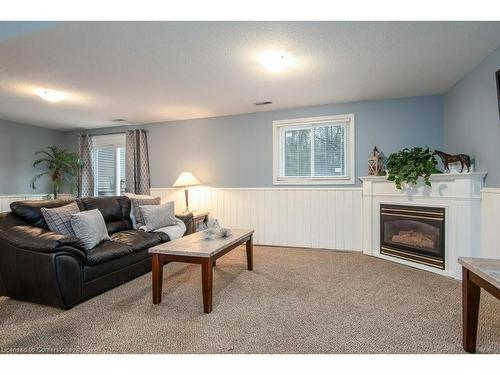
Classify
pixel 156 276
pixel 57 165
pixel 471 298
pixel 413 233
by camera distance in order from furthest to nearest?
1. pixel 57 165
2. pixel 413 233
3. pixel 156 276
4. pixel 471 298

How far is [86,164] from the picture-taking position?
5.81 meters

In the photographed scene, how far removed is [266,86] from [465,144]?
2411mm

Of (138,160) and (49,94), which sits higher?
(49,94)

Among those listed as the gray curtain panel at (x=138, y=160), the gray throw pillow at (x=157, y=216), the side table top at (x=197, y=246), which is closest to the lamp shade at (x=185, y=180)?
the gray throw pillow at (x=157, y=216)

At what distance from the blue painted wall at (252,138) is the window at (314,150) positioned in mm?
105

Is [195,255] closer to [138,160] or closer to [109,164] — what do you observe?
[138,160]

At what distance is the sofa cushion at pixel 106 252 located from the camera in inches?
97.0

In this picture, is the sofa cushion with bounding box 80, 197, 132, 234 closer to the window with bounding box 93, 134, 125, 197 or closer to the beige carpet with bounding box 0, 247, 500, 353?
the beige carpet with bounding box 0, 247, 500, 353

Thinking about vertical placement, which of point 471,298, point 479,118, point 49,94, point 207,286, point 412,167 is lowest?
point 207,286

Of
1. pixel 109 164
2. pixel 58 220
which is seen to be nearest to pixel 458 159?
pixel 58 220

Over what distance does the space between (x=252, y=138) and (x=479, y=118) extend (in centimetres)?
296
